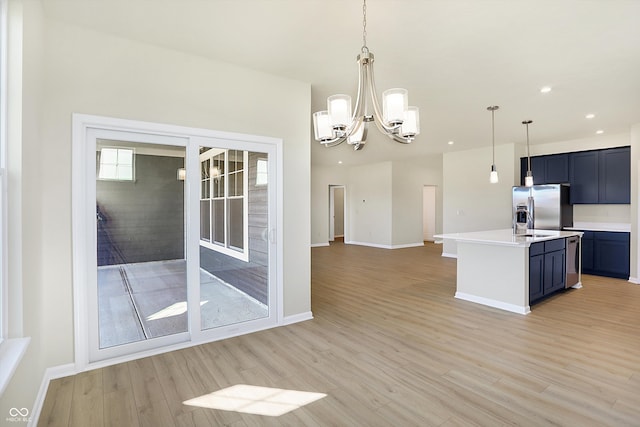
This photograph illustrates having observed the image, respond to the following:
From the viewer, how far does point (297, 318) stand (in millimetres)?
3680

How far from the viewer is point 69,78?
2531 mm

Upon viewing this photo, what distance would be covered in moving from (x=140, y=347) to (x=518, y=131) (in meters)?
6.57

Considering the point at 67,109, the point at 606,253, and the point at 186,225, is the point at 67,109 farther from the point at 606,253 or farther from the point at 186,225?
the point at 606,253

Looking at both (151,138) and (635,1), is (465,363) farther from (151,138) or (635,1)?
(151,138)

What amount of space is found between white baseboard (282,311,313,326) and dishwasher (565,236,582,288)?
3.93m

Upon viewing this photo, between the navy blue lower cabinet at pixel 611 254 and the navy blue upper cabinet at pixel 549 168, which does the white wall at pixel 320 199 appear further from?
the navy blue lower cabinet at pixel 611 254

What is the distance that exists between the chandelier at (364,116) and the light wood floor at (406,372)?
175 centimetres

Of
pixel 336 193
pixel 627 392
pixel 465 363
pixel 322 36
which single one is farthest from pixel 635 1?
pixel 336 193

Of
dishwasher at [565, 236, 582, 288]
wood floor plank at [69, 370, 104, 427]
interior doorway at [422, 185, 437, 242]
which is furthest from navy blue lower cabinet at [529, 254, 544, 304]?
interior doorway at [422, 185, 437, 242]

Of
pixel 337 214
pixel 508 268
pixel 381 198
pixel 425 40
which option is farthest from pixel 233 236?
pixel 337 214

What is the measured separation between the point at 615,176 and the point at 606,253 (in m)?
1.40

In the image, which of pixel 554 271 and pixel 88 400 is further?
pixel 554 271

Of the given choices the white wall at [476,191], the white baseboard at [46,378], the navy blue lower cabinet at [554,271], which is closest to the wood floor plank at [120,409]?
the white baseboard at [46,378]

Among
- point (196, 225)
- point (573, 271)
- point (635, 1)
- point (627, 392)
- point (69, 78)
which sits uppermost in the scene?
point (635, 1)
